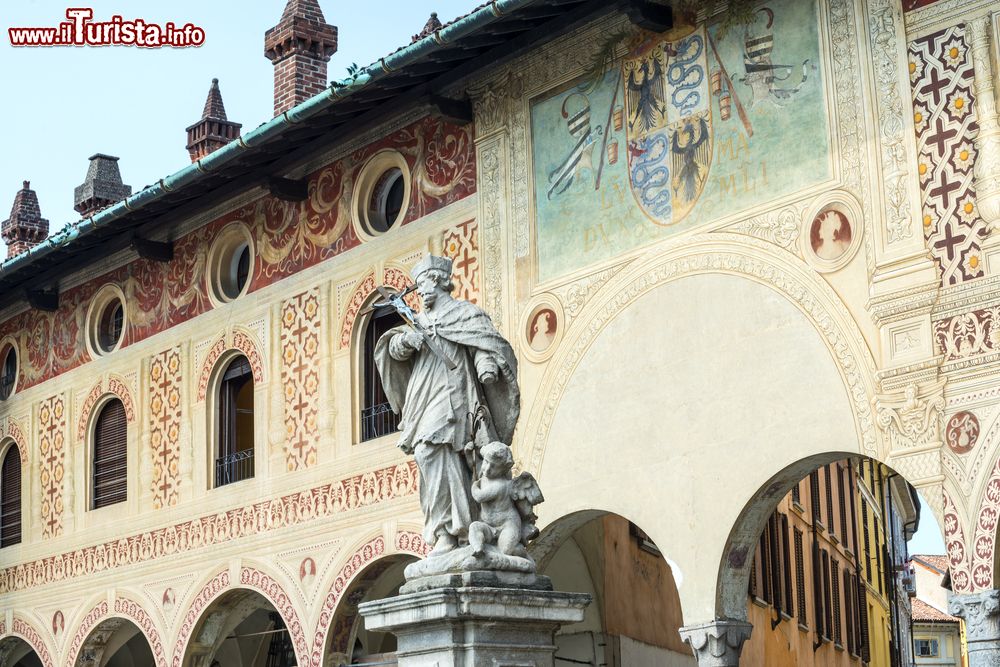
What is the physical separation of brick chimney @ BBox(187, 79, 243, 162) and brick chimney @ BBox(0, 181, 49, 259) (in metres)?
4.66

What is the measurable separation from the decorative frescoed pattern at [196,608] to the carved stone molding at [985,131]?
9.94 metres

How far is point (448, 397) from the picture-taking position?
1011cm

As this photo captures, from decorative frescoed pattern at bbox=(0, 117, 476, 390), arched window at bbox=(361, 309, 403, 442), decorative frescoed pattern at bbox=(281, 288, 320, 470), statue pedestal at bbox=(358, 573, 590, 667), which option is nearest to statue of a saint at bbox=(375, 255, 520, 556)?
statue pedestal at bbox=(358, 573, 590, 667)

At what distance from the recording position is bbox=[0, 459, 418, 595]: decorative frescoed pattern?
18078 mm

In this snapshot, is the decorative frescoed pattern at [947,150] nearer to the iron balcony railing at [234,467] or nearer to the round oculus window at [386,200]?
the round oculus window at [386,200]

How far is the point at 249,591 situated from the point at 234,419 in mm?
1987

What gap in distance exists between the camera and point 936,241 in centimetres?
1360

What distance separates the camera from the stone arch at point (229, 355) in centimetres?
2006

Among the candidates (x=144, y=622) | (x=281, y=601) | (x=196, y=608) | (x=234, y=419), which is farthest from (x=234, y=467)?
(x=144, y=622)

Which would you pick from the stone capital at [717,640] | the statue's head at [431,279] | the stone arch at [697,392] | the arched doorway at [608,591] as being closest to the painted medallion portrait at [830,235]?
the stone arch at [697,392]

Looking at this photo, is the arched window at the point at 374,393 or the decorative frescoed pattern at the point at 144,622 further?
the decorative frescoed pattern at the point at 144,622

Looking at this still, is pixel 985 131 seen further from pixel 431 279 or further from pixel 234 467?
pixel 234 467

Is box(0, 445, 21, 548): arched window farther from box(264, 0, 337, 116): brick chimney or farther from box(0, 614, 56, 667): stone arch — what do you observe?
box(264, 0, 337, 116): brick chimney

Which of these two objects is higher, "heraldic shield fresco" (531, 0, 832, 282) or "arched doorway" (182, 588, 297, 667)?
"heraldic shield fresco" (531, 0, 832, 282)
